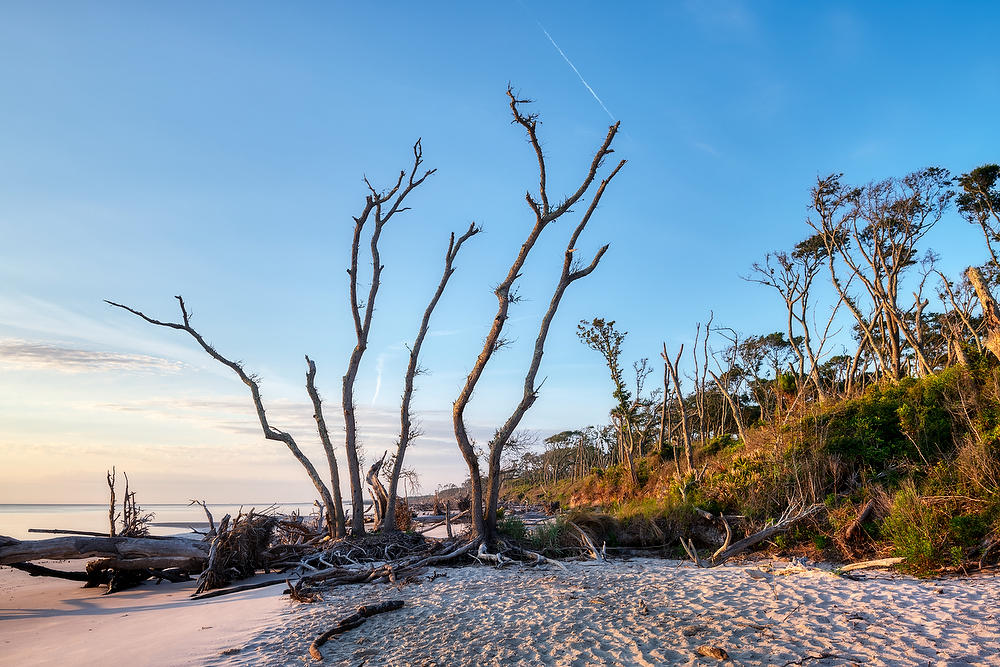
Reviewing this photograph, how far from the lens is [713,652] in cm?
474

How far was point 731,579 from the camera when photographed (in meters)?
7.78

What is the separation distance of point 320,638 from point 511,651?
2033 millimetres

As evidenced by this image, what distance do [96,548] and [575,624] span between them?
33.1 ft

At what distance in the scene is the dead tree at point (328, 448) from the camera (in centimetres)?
1348

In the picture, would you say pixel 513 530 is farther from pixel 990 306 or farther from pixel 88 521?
pixel 88 521

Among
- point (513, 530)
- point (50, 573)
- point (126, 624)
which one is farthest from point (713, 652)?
point (50, 573)

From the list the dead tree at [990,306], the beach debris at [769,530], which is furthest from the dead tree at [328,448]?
the dead tree at [990,306]

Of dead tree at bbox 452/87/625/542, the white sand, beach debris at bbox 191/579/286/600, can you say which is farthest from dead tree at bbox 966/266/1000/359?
beach debris at bbox 191/579/286/600

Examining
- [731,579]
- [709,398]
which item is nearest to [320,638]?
[731,579]

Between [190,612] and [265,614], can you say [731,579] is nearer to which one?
[265,614]

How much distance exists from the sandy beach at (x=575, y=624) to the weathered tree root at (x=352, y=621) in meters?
0.10

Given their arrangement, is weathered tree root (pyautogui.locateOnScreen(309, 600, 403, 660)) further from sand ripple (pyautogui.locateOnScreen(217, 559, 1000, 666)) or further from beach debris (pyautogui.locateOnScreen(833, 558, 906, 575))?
beach debris (pyautogui.locateOnScreen(833, 558, 906, 575))

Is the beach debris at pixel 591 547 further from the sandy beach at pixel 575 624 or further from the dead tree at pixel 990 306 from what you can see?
the dead tree at pixel 990 306

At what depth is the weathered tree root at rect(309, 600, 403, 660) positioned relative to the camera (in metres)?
5.39
